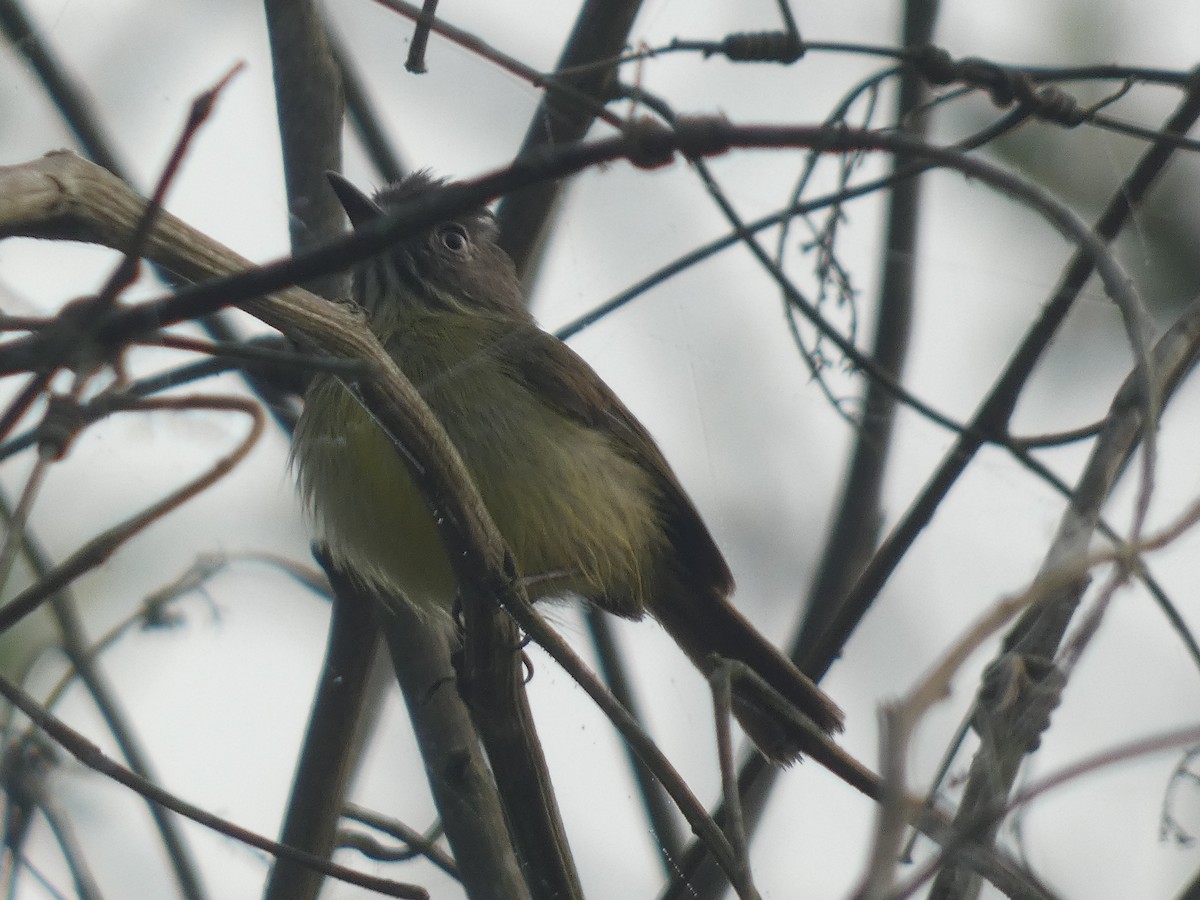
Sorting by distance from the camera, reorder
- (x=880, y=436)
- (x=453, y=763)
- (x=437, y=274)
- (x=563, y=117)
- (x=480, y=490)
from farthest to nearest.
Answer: (x=437, y=274), (x=880, y=436), (x=480, y=490), (x=563, y=117), (x=453, y=763)

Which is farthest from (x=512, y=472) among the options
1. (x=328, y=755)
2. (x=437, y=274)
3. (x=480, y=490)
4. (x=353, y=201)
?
(x=437, y=274)

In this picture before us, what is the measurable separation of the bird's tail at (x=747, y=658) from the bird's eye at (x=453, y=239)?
1.44 metres

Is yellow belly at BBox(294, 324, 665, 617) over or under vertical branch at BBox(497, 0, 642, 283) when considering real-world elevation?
under

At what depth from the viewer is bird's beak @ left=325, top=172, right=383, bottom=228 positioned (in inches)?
165

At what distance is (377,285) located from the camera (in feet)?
16.5

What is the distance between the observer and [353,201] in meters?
4.27

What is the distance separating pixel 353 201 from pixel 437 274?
0.91 metres

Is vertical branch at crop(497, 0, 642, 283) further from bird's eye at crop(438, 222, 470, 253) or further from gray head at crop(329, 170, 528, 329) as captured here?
bird's eye at crop(438, 222, 470, 253)

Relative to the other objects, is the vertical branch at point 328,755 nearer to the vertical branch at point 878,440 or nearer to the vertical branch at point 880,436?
the vertical branch at point 878,440

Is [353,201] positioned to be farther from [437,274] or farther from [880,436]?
[880,436]

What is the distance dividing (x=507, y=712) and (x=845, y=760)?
0.69m

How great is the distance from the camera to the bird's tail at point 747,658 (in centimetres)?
397

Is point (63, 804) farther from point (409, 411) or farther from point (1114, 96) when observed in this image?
point (1114, 96)

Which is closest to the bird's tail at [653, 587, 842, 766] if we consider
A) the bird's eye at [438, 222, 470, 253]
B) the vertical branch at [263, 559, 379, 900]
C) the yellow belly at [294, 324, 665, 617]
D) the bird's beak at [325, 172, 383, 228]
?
the yellow belly at [294, 324, 665, 617]
